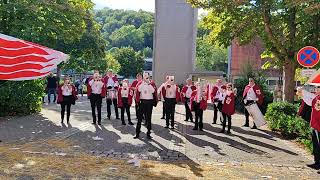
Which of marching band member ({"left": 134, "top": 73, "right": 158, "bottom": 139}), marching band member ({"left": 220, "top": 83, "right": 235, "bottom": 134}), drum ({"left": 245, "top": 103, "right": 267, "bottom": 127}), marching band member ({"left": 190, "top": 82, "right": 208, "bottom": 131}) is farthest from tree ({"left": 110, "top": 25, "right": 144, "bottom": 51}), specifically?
marching band member ({"left": 134, "top": 73, "right": 158, "bottom": 139})

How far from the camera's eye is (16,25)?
54.9 ft

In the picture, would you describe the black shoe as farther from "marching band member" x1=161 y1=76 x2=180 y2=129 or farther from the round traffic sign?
"marching band member" x1=161 y1=76 x2=180 y2=129

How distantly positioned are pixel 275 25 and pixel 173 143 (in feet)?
24.8

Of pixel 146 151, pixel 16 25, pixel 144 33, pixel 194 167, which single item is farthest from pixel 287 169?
pixel 144 33

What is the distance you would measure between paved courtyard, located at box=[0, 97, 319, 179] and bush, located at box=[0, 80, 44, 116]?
88 cm

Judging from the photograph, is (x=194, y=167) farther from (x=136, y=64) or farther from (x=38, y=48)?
(x=136, y=64)

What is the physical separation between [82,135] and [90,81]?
3366 mm

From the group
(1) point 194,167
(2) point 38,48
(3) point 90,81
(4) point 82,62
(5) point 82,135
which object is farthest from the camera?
(4) point 82,62

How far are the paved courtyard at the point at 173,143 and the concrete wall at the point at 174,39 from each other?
18.4 meters

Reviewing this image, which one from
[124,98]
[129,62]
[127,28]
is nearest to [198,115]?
[124,98]

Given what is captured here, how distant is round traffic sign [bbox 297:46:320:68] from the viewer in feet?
38.9

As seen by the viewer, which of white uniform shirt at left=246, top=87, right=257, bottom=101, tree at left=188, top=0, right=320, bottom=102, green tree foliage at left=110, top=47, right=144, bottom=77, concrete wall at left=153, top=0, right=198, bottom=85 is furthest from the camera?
green tree foliage at left=110, top=47, right=144, bottom=77

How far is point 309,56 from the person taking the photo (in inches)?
471

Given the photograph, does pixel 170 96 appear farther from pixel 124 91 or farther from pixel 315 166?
pixel 315 166
